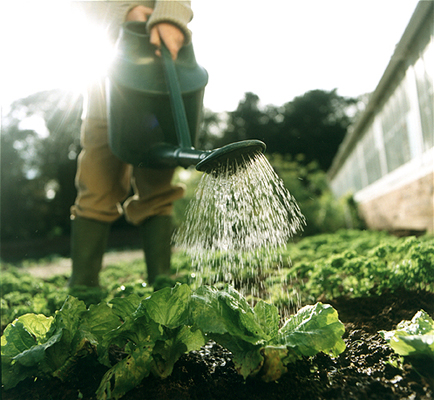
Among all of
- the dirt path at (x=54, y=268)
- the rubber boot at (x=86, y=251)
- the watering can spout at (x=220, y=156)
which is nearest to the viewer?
the watering can spout at (x=220, y=156)

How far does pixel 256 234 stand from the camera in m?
1.50

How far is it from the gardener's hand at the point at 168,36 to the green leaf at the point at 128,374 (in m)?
1.40

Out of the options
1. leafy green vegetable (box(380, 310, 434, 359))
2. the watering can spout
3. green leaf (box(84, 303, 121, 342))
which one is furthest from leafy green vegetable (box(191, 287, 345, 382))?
the watering can spout

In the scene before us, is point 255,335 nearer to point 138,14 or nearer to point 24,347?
point 24,347

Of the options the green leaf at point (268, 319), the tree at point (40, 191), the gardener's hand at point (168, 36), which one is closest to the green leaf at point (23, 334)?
the green leaf at point (268, 319)

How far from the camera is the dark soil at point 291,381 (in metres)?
0.97

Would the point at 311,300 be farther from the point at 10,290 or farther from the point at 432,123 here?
the point at 432,123

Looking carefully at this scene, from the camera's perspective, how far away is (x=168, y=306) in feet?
3.47

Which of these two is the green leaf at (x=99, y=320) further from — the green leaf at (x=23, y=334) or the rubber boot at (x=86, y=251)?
the rubber boot at (x=86, y=251)

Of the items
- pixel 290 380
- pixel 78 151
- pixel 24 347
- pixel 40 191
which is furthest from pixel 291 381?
pixel 40 191

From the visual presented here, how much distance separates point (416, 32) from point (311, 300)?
13.8 feet

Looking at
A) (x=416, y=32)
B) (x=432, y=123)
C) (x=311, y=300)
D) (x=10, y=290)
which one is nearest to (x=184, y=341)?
(x=311, y=300)

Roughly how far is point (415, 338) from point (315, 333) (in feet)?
0.81

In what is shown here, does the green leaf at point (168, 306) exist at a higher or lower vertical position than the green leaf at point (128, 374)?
higher
